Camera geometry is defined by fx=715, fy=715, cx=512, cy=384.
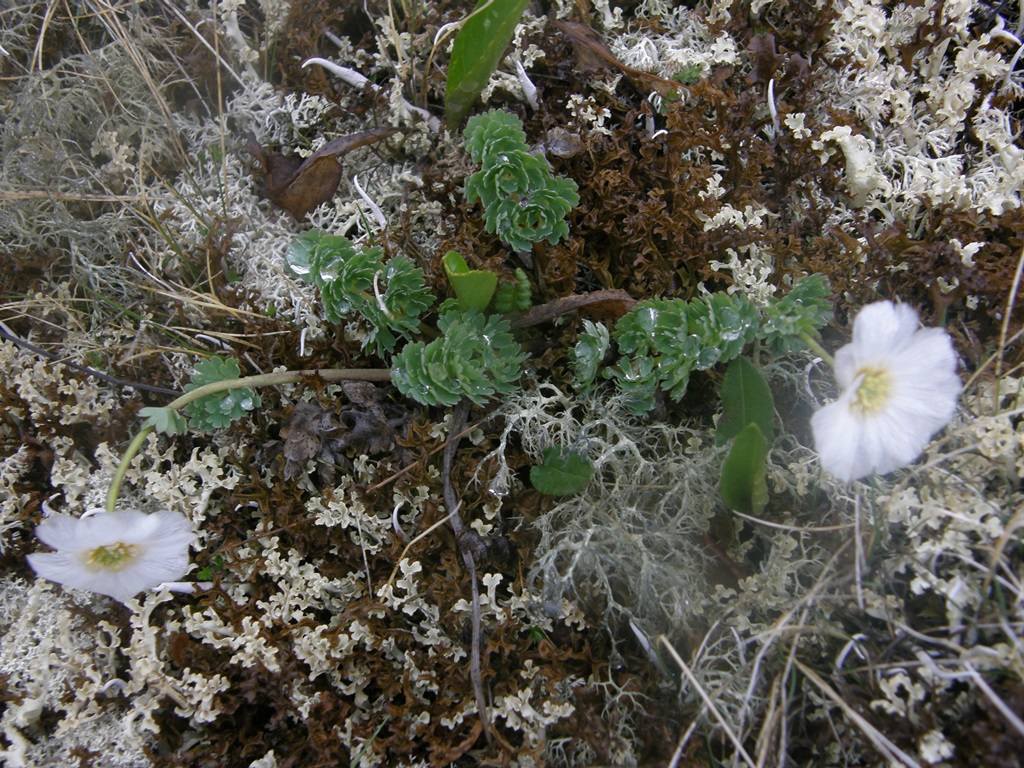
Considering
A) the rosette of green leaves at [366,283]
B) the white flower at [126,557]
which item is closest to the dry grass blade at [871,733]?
the rosette of green leaves at [366,283]

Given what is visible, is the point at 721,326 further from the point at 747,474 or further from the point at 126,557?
the point at 126,557

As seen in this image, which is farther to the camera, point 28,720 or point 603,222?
point 603,222

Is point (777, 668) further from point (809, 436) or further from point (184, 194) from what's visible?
point (184, 194)

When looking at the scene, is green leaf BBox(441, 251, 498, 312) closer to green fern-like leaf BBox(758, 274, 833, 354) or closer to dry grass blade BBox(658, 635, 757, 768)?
green fern-like leaf BBox(758, 274, 833, 354)

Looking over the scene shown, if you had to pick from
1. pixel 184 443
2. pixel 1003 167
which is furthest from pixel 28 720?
pixel 1003 167

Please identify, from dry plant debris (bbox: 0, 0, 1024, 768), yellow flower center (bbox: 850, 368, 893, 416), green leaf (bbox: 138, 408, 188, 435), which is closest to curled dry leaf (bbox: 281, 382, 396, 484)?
dry plant debris (bbox: 0, 0, 1024, 768)

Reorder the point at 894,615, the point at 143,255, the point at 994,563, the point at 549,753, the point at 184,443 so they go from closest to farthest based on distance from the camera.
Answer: the point at 994,563, the point at 894,615, the point at 549,753, the point at 184,443, the point at 143,255

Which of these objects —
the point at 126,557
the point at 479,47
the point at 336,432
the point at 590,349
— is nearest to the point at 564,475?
the point at 590,349
